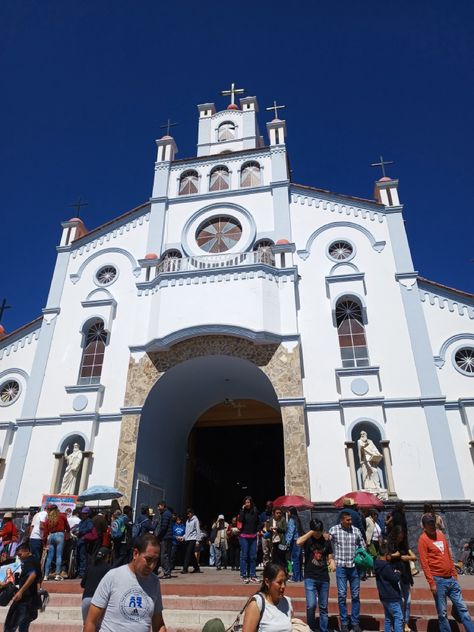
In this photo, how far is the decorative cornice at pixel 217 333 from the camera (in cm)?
→ 1435

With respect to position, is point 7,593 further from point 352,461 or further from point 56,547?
point 352,461

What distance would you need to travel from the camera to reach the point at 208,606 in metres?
7.58

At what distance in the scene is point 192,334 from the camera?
14.8 meters

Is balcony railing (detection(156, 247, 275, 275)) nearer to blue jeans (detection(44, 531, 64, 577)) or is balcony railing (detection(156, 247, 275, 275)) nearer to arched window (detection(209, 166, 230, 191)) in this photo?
arched window (detection(209, 166, 230, 191))

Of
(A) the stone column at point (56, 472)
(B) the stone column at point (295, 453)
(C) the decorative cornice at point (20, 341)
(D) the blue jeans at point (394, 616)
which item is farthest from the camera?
(C) the decorative cornice at point (20, 341)

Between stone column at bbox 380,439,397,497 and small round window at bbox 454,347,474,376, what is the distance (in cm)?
333

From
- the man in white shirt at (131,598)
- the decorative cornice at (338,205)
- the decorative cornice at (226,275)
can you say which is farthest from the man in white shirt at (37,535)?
the decorative cornice at (338,205)

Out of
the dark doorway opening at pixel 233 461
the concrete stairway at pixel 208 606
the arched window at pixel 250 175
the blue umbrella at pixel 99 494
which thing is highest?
the arched window at pixel 250 175

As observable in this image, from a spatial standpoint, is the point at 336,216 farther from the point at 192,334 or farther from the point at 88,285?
the point at 88,285

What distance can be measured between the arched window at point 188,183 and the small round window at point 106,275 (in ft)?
15.0

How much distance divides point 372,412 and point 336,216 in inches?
304

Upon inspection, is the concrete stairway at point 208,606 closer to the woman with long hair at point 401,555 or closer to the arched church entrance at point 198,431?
the woman with long hair at point 401,555

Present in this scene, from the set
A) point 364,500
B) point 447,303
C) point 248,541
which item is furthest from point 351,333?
point 248,541

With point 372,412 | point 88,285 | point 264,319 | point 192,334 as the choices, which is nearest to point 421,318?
point 372,412
